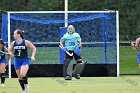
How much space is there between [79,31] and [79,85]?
4.94 metres

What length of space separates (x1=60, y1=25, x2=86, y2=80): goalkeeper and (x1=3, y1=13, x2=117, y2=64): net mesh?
2.07 meters

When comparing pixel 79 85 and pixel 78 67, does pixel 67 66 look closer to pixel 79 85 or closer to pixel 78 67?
pixel 78 67

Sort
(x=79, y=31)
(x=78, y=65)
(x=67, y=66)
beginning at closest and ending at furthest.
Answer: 1. (x=78, y=65)
2. (x=67, y=66)
3. (x=79, y=31)

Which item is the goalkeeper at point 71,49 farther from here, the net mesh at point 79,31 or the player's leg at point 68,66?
the net mesh at point 79,31

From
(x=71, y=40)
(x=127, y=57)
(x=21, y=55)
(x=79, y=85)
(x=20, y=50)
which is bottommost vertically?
(x=79, y=85)

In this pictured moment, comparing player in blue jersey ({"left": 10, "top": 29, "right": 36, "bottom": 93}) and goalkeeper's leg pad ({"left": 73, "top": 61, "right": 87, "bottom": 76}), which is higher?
player in blue jersey ({"left": 10, "top": 29, "right": 36, "bottom": 93})

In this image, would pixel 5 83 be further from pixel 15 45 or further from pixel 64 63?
pixel 15 45

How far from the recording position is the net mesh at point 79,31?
909 inches

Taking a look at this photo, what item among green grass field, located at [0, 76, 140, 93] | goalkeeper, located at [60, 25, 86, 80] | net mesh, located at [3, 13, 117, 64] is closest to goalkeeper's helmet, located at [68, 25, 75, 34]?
goalkeeper, located at [60, 25, 86, 80]

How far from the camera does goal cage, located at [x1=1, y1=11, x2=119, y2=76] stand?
906 inches

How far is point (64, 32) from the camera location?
74.9ft

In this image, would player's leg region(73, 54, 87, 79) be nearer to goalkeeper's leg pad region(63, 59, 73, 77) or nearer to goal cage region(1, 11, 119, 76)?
goalkeeper's leg pad region(63, 59, 73, 77)

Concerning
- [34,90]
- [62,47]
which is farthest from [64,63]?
[34,90]

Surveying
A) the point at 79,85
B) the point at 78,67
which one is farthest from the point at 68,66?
the point at 79,85
